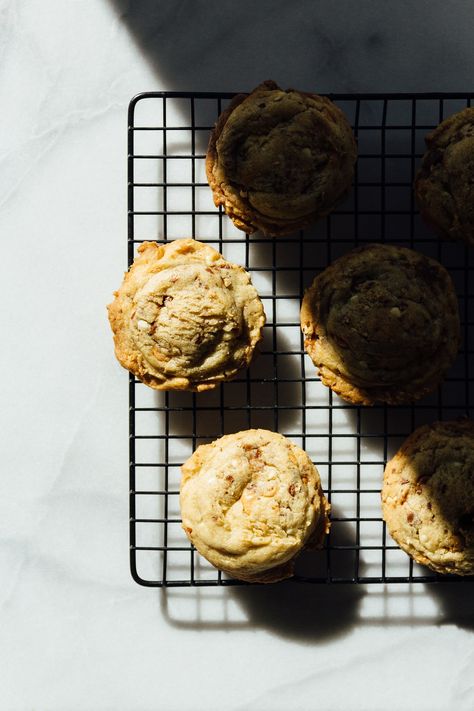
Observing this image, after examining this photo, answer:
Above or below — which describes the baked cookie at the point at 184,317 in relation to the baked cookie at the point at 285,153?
below

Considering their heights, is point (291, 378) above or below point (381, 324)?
below

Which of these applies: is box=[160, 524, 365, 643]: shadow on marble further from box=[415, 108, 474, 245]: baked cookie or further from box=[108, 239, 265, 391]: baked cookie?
box=[415, 108, 474, 245]: baked cookie

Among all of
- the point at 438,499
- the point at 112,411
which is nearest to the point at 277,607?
the point at 438,499

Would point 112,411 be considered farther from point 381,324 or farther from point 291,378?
point 381,324

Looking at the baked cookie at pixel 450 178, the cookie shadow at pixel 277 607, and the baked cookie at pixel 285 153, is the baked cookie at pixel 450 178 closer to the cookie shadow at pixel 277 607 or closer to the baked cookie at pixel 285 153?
A: the baked cookie at pixel 285 153

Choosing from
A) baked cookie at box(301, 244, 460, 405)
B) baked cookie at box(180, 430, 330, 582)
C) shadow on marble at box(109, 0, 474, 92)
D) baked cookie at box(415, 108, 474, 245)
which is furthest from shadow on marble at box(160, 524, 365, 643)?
shadow on marble at box(109, 0, 474, 92)

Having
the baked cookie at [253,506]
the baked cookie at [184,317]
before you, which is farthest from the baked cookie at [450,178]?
the baked cookie at [253,506]
